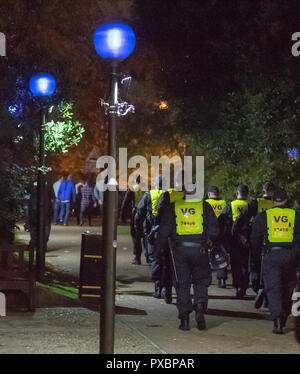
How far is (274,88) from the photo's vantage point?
15992 millimetres

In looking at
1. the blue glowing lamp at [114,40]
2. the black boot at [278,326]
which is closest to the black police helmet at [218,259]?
the black boot at [278,326]

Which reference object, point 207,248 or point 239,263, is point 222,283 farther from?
point 207,248

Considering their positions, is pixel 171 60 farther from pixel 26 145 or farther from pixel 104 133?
pixel 104 133

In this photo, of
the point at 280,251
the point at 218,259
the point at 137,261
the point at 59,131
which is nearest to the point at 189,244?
the point at 280,251

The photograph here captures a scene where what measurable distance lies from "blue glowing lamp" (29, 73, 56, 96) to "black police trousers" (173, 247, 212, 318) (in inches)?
171

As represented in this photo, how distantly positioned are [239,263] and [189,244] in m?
3.39

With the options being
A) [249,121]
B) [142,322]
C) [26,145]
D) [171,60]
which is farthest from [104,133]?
[142,322]

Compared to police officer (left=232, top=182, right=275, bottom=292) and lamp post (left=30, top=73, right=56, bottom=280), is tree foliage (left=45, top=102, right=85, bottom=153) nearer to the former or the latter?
lamp post (left=30, top=73, right=56, bottom=280)

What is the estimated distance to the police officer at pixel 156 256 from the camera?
1260 centimetres

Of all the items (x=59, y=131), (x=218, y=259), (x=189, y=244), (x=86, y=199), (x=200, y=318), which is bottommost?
(x=200, y=318)

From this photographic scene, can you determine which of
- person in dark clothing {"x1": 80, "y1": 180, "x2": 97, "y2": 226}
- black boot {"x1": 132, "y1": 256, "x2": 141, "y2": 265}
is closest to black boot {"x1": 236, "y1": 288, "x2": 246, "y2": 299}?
black boot {"x1": 132, "y1": 256, "x2": 141, "y2": 265}

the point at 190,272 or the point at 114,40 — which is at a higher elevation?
the point at 114,40

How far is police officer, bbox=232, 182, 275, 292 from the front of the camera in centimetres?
1278

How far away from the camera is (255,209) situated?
42.4 ft
